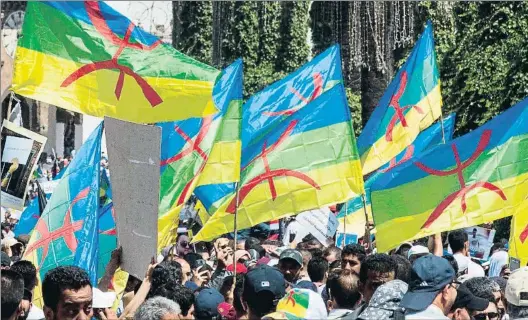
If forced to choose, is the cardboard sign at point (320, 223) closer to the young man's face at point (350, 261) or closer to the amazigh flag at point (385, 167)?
the amazigh flag at point (385, 167)

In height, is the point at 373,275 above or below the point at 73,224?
below

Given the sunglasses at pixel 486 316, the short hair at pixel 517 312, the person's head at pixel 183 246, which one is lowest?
the person's head at pixel 183 246

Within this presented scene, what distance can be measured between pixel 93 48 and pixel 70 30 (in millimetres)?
222

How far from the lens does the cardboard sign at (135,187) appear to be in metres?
8.12

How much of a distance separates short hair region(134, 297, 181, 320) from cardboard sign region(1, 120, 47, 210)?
9.50ft

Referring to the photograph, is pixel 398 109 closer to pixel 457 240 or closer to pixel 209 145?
pixel 209 145

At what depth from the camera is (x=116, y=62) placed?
10594 mm

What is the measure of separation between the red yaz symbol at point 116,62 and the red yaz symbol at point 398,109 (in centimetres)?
381

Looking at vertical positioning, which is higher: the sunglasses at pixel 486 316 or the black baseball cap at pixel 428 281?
the black baseball cap at pixel 428 281

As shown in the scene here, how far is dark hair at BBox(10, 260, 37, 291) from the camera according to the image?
823 centimetres

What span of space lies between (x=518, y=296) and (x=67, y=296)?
7.70ft

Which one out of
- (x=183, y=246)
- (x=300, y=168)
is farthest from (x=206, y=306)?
(x=183, y=246)

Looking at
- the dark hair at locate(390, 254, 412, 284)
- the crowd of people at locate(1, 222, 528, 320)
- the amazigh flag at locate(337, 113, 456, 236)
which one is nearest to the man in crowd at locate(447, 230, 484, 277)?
the crowd of people at locate(1, 222, 528, 320)

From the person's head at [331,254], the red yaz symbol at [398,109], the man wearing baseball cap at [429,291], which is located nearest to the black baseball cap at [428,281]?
the man wearing baseball cap at [429,291]
